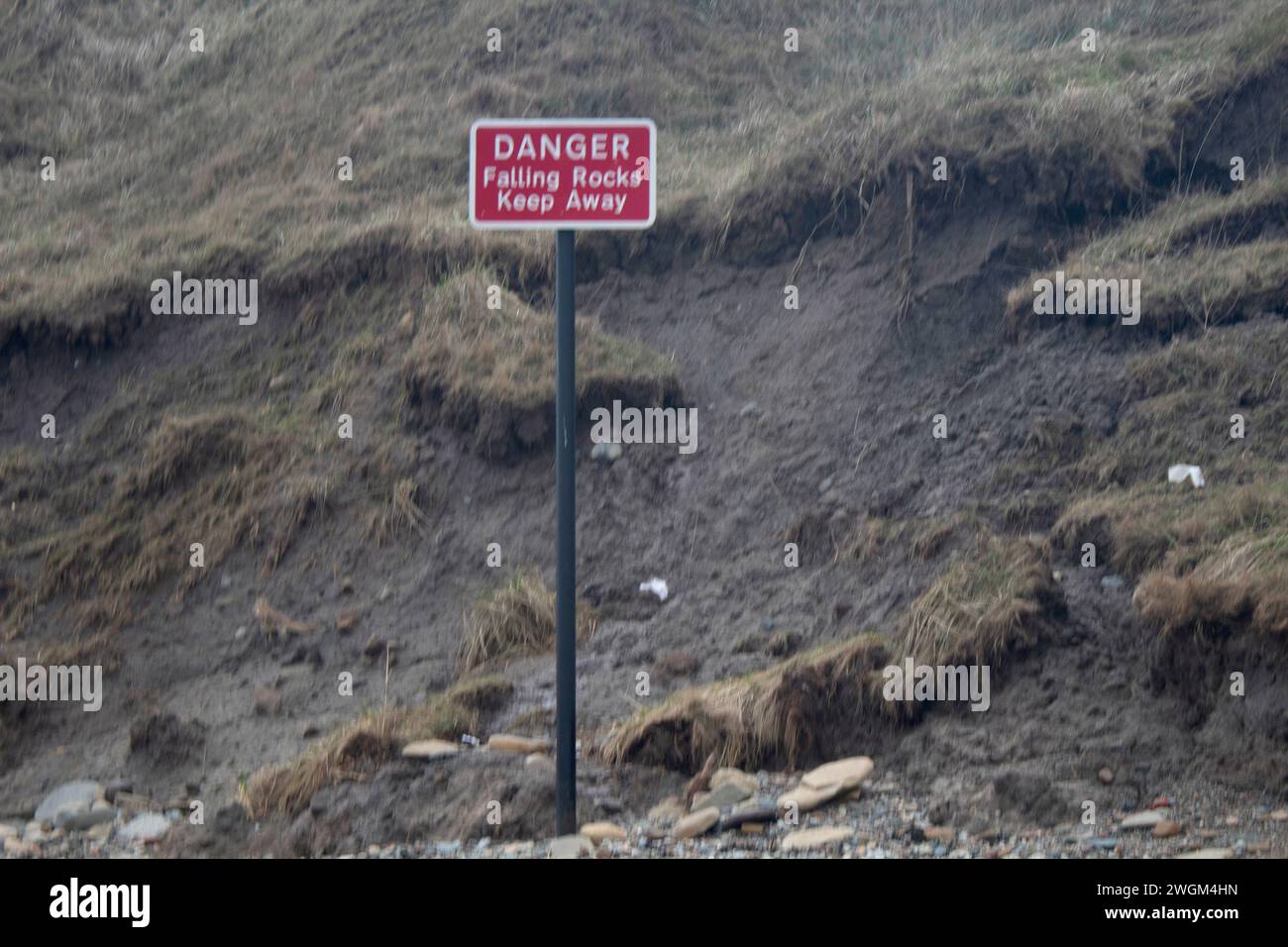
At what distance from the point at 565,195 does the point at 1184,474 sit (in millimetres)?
4562

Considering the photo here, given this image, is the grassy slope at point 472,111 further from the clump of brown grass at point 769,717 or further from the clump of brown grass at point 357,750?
the clump of brown grass at point 769,717

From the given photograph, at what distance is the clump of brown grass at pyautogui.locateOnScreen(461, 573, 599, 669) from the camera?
865 centimetres

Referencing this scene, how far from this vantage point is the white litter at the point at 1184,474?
8188mm

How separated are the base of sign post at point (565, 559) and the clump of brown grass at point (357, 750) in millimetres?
1815

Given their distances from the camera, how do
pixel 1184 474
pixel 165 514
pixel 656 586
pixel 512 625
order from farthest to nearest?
pixel 165 514
pixel 656 586
pixel 512 625
pixel 1184 474

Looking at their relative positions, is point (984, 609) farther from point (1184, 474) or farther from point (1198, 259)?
point (1198, 259)

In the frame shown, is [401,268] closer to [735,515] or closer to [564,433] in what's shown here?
[735,515]

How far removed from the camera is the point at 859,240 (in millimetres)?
11086

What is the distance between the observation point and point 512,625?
8773mm

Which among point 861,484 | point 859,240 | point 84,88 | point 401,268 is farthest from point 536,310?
point 84,88

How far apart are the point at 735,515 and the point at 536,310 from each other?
280 cm

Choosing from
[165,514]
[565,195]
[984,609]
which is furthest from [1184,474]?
[165,514]

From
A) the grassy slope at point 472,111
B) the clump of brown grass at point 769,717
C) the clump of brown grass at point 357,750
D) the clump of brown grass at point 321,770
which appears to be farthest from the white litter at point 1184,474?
the clump of brown grass at point 321,770

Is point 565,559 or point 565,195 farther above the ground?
point 565,195
